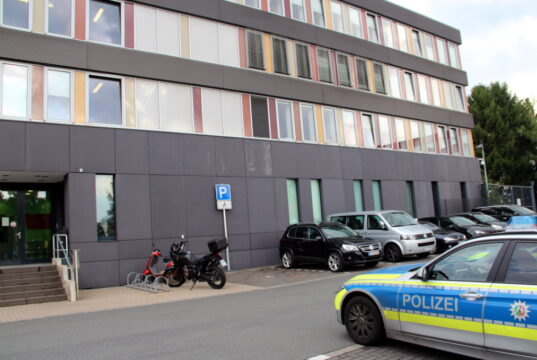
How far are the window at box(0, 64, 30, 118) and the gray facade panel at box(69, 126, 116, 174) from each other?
63.1 inches

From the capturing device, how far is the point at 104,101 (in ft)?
50.5

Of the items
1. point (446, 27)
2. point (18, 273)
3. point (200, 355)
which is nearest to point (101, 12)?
point (18, 273)

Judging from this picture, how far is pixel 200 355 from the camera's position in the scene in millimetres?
5621

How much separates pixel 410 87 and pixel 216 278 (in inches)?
783

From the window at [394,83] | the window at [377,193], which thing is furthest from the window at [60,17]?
the window at [394,83]

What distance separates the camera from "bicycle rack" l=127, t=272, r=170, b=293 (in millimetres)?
12961

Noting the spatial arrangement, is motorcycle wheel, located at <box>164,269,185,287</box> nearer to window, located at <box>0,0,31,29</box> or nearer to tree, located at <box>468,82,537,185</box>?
window, located at <box>0,0,31,29</box>

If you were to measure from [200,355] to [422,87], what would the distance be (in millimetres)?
25978

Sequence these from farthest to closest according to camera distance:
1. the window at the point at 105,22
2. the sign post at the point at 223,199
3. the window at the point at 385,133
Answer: the window at the point at 385,133
the sign post at the point at 223,199
the window at the point at 105,22

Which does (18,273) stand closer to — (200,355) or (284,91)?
(200,355)

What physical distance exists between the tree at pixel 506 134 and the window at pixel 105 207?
137 ft

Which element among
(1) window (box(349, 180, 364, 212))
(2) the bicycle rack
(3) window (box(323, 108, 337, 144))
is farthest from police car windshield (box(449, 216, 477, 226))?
(2) the bicycle rack

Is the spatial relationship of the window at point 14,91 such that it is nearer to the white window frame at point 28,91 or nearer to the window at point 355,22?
the white window frame at point 28,91

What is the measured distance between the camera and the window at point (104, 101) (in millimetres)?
15078
